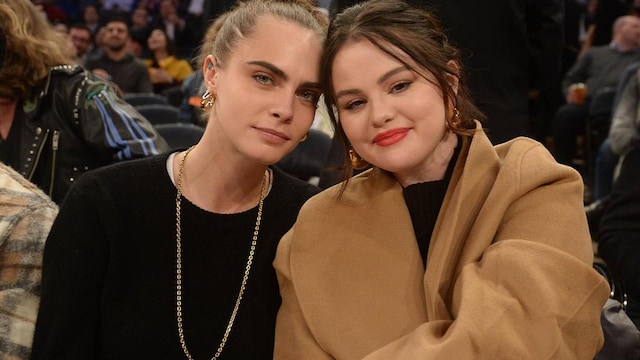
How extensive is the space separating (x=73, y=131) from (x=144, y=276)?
1016 millimetres

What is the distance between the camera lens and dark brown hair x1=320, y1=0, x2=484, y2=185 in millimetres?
1847

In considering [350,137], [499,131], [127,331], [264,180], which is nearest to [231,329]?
[127,331]

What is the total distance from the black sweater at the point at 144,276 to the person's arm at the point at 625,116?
12.3 ft

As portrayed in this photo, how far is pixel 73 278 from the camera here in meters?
2.00

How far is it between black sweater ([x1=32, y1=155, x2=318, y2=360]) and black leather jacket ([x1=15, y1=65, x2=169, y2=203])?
751 mm

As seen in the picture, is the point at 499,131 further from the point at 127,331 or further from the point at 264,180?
the point at 127,331

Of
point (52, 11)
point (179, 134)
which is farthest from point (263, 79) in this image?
point (52, 11)

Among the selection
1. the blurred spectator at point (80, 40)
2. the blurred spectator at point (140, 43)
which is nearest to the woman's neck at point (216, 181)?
the blurred spectator at point (80, 40)

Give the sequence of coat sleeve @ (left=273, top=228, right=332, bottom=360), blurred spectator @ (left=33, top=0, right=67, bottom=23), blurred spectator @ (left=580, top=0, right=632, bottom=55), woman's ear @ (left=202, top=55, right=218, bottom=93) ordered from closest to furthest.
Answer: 1. coat sleeve @ (left=273, top=228, right=332, bottom=360)
2. woman's ear @ (left=202, top=55, right=218, bottom=93)
3. blurred spectator @ (left=580, top=0, right=632, bottom=55)
4. blurred spectator @ (left=33, top=0, right=67, bottom=23)

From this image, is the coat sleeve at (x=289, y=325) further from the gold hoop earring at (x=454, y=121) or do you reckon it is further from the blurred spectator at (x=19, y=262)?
the blurred spectator at (x=19, y=262)

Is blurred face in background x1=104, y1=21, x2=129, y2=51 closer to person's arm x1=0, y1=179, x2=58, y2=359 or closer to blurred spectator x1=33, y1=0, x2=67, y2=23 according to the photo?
blurred spectator x1=33, y1=0, x2=67, y2=23

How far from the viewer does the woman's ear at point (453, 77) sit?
191 cm

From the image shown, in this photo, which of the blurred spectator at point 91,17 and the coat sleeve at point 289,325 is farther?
the blurred spectator at point 91,17

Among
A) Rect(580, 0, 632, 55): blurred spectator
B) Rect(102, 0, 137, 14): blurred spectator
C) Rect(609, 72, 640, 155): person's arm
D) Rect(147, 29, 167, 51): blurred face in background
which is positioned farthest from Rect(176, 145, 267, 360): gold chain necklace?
Rect(102, 0, 137, 14): blurred spectator
